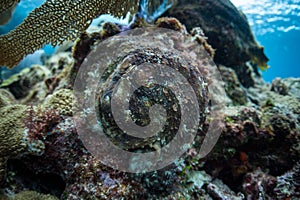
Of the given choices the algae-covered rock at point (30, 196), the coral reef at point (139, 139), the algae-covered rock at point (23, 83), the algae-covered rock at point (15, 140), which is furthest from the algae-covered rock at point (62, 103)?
the algae-covered rock at point (23, 83)

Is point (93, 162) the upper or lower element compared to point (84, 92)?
lower

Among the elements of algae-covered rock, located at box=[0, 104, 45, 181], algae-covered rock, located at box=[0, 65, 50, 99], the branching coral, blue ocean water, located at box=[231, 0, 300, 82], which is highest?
blue ocean water, located at box=[231, 0, 300, 82]

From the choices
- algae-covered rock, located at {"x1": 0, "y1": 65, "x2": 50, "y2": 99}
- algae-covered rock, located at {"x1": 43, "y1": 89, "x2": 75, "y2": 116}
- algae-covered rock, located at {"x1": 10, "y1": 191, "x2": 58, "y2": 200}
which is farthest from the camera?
algae-covered rock, located at {"x1": 0, "y1": 65, "x2": 50, "y2": 99}

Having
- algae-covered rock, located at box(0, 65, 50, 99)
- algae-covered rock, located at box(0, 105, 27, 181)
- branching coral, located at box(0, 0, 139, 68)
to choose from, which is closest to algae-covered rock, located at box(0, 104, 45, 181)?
algae-covered rock, located at box(0, 105, 27, 181)

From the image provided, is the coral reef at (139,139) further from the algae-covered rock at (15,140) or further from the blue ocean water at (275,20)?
the blue ocean water at (275,20)

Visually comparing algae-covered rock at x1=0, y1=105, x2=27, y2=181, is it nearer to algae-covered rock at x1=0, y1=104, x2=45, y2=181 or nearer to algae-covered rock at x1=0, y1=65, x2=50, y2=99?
algae-covered rock at x1=0, y1=104, x2=45, y2=181

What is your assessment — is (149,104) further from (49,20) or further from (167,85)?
(49,20)

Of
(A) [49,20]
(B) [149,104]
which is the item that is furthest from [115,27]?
(B) [149,104]

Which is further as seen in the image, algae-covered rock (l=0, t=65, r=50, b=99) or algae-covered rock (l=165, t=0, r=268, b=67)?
algae-covered rock (l=0, t=65, r=50, b=99)
